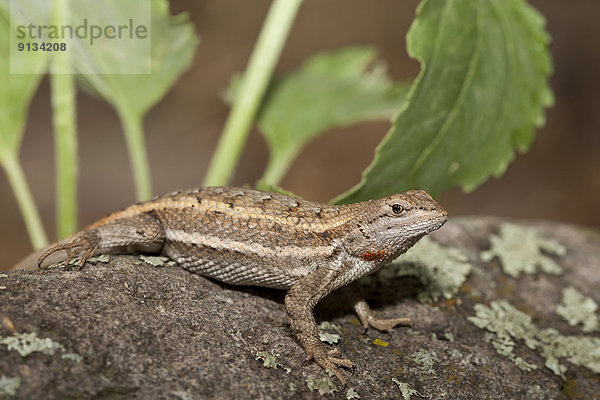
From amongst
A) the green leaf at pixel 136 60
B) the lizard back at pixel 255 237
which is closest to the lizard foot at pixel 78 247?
the lizard back at pixel 255 237

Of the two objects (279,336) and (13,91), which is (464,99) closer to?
(279,336)

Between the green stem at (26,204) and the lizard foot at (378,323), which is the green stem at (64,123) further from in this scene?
the lizard foot at (378,323)

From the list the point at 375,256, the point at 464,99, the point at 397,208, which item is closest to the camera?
the point at 397,208

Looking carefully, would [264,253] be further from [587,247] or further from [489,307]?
[587,247]

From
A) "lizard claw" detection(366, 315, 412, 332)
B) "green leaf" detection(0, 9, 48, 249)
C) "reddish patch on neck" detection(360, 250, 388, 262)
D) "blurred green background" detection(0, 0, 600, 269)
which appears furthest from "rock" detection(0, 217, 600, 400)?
"blurred green background" detection(0, 0, 600, 269)

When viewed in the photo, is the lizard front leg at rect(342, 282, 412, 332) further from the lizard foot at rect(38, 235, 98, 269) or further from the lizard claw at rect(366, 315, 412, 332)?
the lizard foot at rect(38, 235, 98, 269)

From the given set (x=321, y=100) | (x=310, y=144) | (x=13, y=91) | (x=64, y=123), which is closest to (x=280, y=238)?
(x=64, y=123)
